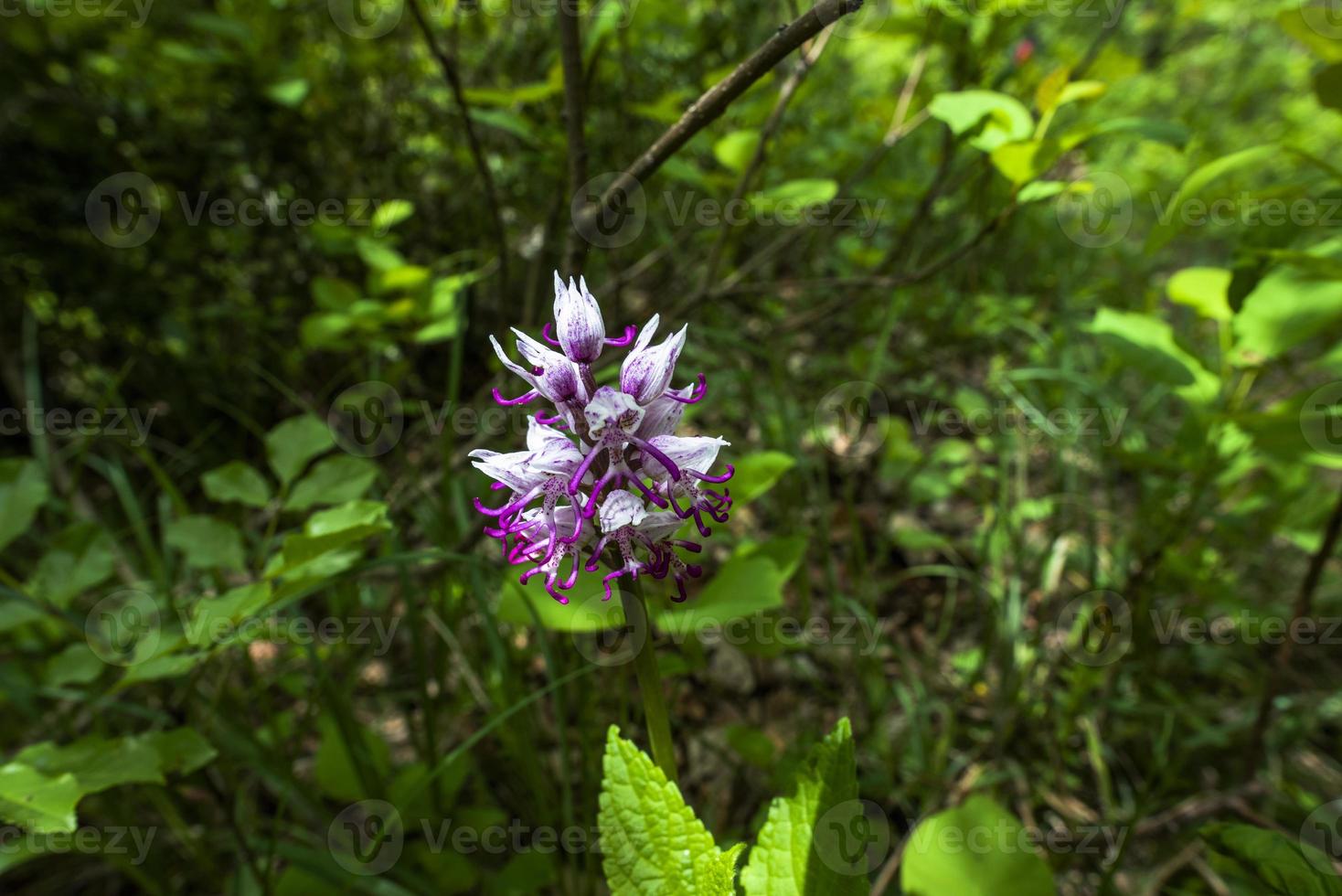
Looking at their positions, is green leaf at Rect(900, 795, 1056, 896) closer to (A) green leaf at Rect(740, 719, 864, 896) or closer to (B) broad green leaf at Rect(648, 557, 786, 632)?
(A) green leaf at Rect(740, 719, 864, 896)

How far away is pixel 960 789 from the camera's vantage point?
7.03ft

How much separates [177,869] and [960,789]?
239 centimetres

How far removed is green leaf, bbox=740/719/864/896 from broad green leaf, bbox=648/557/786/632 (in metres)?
0.32

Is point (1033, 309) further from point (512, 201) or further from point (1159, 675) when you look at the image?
point (512, 201)

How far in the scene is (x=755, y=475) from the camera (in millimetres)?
1468

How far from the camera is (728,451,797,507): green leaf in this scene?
144 cm

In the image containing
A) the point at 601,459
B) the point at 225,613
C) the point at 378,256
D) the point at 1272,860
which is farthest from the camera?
the point at 378,256

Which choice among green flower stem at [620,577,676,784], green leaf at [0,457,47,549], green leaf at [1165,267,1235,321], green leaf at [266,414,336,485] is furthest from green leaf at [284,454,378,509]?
green leaf at [1165,267,1235,321]

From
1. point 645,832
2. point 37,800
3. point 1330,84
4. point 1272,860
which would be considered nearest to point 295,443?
point 37,800

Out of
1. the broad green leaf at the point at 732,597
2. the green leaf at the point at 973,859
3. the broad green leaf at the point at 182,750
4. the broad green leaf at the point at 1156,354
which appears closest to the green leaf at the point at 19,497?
the broad green leaf at the point at 182,750

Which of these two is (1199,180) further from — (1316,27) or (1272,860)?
(1272,860)

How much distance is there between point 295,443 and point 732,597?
1140mm

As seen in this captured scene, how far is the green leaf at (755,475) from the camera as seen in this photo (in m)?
1.44

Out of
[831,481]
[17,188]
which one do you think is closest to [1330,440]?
[831,481]
